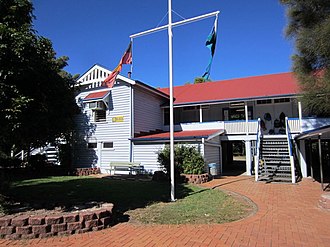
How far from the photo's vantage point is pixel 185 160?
1506 centimetres

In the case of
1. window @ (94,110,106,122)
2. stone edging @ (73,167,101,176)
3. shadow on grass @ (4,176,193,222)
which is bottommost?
shadow on grass @ (4,176,193,222)

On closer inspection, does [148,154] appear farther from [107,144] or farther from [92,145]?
[92,145]

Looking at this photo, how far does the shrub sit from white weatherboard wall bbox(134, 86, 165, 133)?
4.35m

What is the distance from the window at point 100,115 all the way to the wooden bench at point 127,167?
3497mm

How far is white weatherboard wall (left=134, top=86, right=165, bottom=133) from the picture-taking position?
1930 centimetres

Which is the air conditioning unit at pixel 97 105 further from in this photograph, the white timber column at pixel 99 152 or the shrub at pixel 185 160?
the shrub at pixel 185 160

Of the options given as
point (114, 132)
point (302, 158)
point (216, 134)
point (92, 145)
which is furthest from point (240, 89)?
point (92, 145)

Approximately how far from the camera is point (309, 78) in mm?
10281

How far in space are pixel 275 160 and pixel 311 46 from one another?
7.98m

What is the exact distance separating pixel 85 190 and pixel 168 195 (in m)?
3.54

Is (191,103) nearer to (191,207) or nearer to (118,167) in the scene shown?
(118,167)

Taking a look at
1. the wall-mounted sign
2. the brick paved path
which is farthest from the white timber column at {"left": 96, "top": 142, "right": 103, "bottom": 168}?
the brick paved path

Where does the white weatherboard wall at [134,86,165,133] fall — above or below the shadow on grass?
above

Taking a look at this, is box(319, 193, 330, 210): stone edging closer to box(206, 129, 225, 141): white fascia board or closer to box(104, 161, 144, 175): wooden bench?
box(206, 129, 225, 141): white fascia board
